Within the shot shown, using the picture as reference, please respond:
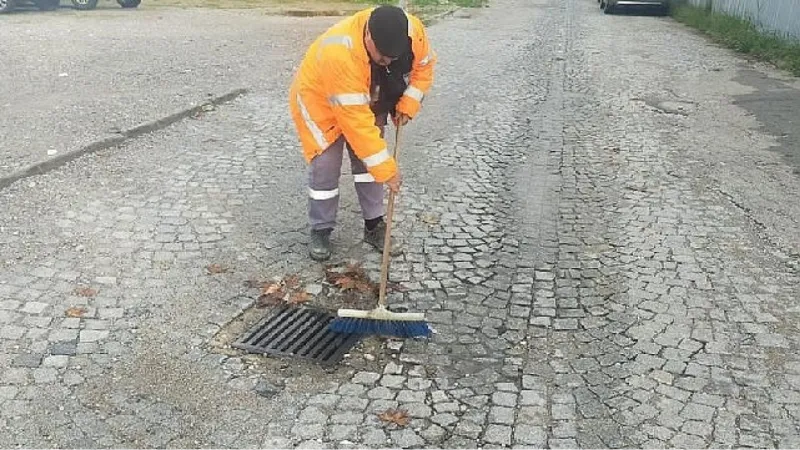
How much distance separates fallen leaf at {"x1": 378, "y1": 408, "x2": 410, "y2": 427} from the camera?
318 cm

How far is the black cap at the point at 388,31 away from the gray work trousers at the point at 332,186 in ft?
2.64

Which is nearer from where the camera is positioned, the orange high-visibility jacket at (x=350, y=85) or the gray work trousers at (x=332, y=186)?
the orange high-visibility jacket at (x=350, y=85)

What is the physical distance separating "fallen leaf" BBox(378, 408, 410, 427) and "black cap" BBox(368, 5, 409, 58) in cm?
175

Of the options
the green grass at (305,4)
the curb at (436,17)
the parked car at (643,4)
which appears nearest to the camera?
the curb at (436,17)

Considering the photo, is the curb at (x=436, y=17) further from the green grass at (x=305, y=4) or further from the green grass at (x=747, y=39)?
the green grass at (x=747, y=39)

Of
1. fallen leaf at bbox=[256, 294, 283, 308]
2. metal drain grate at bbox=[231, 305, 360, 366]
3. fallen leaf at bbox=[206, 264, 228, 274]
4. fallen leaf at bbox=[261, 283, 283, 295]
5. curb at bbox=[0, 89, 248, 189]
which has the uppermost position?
curb at bbox=[0, 89, 248, 189]

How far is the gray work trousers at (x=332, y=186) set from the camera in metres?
4.54

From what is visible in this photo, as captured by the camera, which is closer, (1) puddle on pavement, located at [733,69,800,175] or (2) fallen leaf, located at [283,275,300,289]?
(2) fallen leaf, located at [283,275,300,289]

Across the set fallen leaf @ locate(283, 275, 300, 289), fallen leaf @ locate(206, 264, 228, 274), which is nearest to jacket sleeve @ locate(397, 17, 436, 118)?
fallen leaf @ locate(283, 275, 300, 289)

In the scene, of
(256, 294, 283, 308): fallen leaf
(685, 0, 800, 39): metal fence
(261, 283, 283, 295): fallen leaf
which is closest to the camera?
(256, 294, 283, 308): fallen leaf

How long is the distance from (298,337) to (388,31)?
5.23ft

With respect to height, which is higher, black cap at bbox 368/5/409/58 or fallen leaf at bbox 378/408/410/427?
black cap at bbox 368/5/409/58

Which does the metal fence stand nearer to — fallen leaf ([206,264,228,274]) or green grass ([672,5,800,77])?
green grass ([672,5,800,77])

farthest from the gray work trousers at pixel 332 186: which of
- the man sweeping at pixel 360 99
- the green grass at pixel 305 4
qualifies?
the green grass at pixel 305 4
